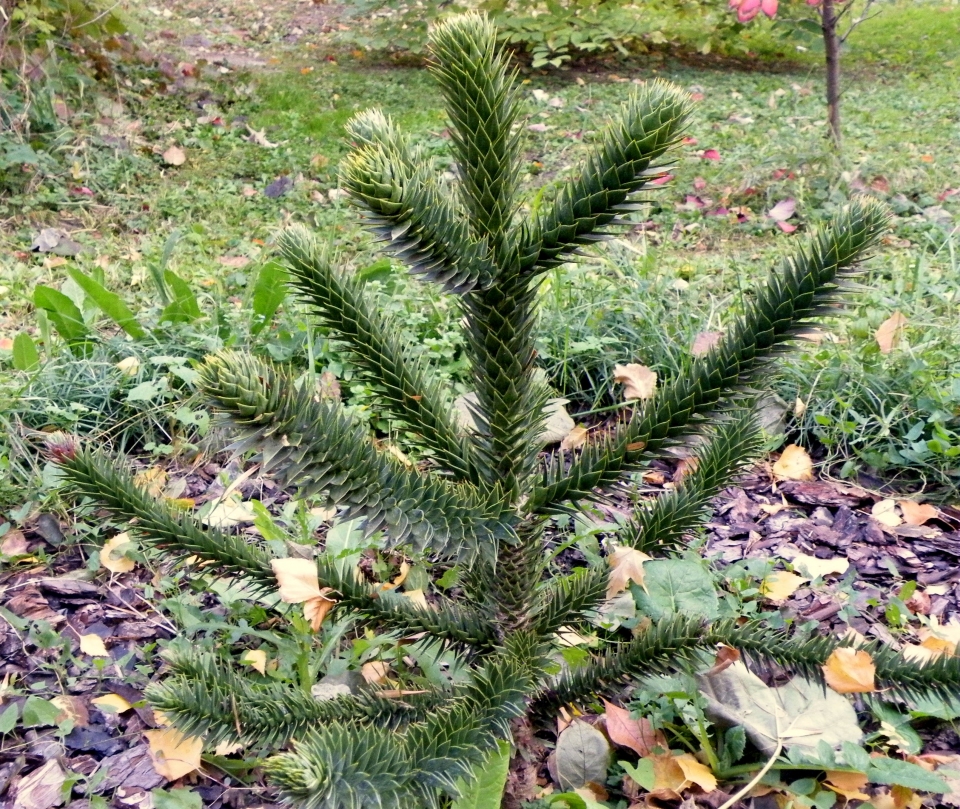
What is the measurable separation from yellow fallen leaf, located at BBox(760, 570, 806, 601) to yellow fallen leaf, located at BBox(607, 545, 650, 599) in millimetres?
512

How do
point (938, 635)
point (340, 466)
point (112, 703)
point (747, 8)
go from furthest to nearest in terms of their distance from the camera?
1. point (747, 8)
2. point (938, 635)
3. point (112, 703)
4. point (340, 466)

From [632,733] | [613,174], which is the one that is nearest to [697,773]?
[632,733]

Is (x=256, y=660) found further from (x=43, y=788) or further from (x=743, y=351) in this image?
(x=743, y=351)

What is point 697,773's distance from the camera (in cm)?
152

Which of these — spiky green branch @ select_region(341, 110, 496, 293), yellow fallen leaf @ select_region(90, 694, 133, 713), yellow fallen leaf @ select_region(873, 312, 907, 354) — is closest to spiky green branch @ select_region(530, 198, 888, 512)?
spiky green branch @ select_region(341, 110, 496, 293)

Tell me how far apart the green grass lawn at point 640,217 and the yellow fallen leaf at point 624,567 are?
619 mm

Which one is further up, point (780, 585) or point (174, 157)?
point (174, 157)

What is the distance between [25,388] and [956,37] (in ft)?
32.7

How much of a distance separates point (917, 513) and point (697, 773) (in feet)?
4.11

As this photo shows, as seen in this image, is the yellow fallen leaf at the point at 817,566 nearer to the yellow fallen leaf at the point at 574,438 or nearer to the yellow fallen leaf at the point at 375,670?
the yellow fallen leaf at the point at 574,438

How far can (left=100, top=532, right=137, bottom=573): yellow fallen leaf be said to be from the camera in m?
2.14

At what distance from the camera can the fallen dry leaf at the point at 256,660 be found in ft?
5.78

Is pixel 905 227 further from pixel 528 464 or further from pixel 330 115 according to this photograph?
pixel 330 115

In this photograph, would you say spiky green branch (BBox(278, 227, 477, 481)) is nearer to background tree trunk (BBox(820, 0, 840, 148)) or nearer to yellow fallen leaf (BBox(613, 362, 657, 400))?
yellow fallen leaf (BBox(613, 362, 657, 400))
